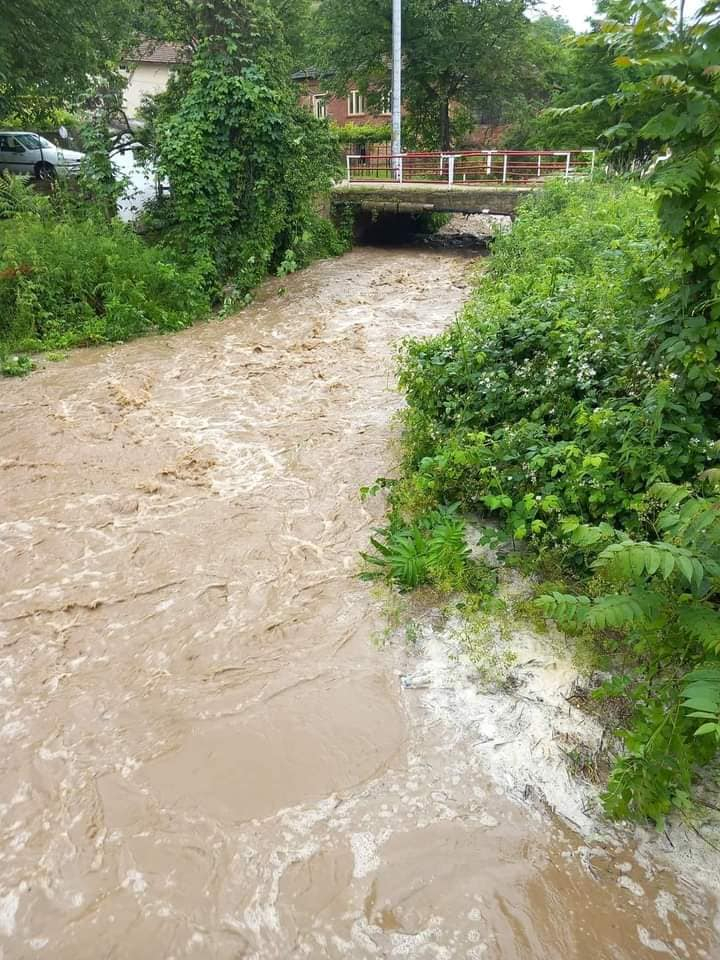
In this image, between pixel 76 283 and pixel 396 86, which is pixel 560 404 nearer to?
pixel 76 283

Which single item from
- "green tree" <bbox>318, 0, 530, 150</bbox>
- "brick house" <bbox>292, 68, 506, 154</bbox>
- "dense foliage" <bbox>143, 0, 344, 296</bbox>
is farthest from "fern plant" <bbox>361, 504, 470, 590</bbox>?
"green tree" <bbox>318, 0, 530, 150</bbox>

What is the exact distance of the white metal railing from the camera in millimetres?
20547

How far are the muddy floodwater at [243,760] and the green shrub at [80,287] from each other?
4.92m

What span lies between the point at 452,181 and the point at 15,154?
1231 centimetres

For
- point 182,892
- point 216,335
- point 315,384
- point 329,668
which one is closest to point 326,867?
point 182,892

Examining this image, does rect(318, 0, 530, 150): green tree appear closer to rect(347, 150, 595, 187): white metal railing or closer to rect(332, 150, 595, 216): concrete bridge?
rect(347, 150, 595, 187): white metal railing

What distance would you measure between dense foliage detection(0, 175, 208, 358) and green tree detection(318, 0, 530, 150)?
17.7 metres

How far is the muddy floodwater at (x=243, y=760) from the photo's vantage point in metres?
3.52

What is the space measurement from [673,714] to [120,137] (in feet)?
54.1

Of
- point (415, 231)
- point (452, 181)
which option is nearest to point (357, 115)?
point (415, 231)

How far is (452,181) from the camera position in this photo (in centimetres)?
2083

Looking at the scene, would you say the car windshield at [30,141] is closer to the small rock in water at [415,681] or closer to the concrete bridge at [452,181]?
the concrete bridge at [452,181]

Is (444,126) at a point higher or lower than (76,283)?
higher

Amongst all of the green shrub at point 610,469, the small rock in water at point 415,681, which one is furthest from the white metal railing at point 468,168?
the small rock in water at point 415,681
